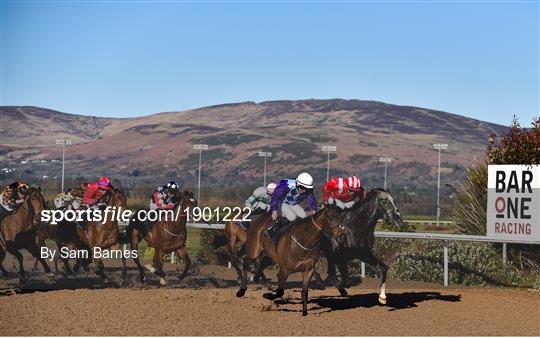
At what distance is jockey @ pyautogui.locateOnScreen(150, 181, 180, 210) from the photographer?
Result: 1698 centimetres

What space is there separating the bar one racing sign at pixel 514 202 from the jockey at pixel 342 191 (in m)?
2.73

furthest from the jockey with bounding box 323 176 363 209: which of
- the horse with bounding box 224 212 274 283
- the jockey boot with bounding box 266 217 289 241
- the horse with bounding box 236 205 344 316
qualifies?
the horse with bounding box 224 212 274 283

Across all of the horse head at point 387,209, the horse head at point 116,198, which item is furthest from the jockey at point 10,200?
the horse head at point 387,209

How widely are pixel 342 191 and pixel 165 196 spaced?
11.6 feet

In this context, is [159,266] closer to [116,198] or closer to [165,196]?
[165,196]

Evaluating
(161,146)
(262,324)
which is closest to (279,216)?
(262,324)

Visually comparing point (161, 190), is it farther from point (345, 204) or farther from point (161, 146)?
point (161, 146)

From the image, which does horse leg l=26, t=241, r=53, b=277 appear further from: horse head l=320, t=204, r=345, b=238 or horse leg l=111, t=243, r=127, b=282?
horse head l=320, t=204, r=345, b=238

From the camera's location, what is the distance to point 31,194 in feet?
57.3

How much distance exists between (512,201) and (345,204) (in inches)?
120

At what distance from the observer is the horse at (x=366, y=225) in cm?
1464

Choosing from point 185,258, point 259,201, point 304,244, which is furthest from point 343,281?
point 185,258

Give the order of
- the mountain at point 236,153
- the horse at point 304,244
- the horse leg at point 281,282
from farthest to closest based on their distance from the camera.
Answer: the mountain at point 236,153 < the horse leg at point 281,282 < the horse at point 304,244

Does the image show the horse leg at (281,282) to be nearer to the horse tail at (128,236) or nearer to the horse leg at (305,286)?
the horse leg at (305,286)
